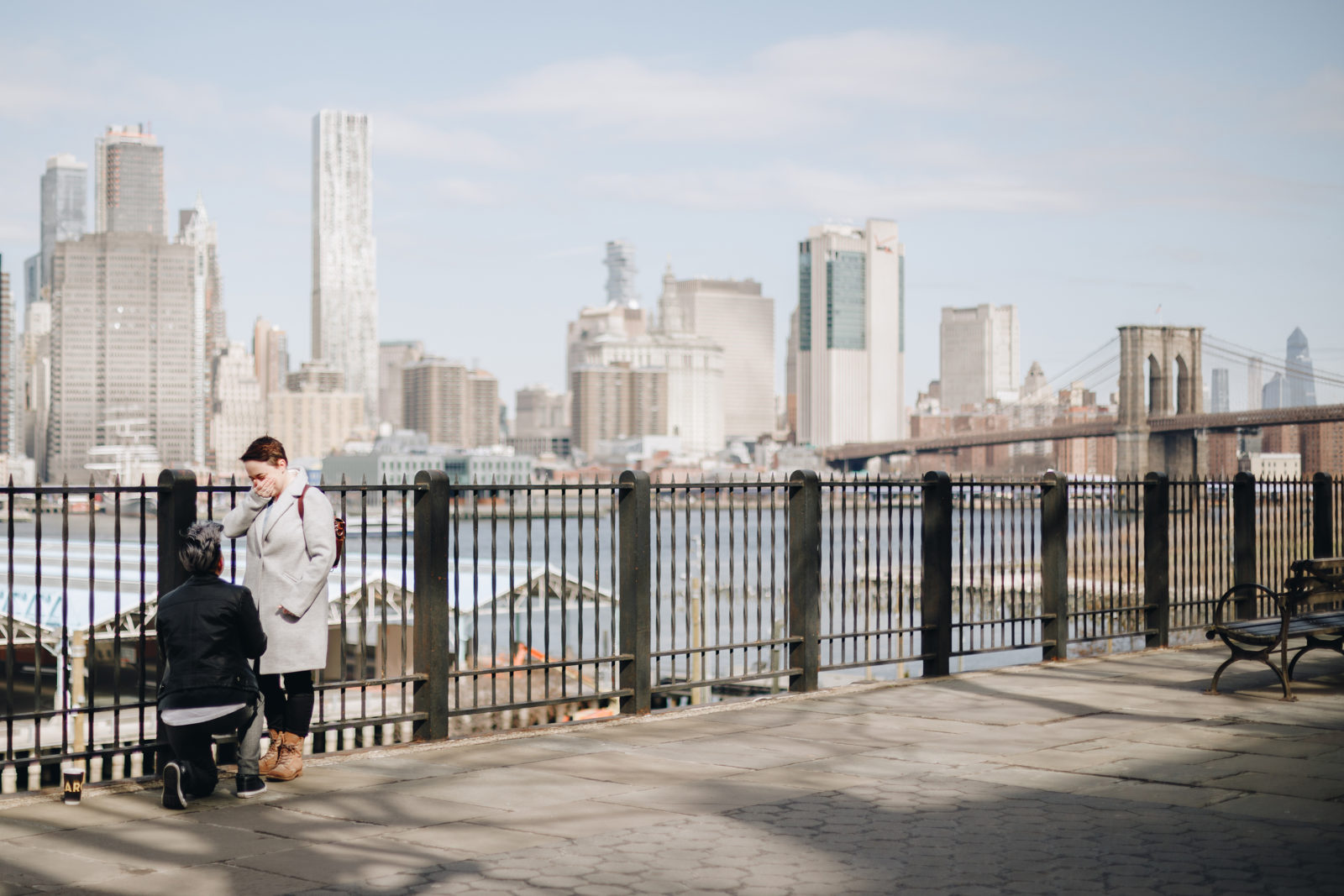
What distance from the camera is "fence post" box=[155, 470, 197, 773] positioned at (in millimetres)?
6379

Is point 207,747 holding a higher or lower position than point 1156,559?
lower

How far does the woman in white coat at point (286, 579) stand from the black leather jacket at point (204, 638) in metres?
0.33

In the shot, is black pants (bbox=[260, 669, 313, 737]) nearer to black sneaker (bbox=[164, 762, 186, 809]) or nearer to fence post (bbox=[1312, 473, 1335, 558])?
black sneaker (bbox=[164, 762, 186, 809])

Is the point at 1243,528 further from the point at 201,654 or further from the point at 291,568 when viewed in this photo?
the point at 201,654

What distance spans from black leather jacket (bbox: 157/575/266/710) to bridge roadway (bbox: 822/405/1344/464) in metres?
54.2

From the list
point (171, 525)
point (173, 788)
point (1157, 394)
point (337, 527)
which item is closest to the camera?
point (173, 788)

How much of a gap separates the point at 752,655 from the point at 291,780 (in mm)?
39391

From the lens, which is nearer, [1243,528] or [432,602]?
[432,602]

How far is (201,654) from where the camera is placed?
5.93m

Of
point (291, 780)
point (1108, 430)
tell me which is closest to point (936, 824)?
point (291, 780)

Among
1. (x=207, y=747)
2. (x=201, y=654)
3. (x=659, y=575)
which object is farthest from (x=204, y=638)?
(x=659, y=575)

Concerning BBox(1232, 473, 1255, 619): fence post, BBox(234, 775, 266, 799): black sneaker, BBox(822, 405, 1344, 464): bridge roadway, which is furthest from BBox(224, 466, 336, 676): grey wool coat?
BBox(822, 405, 1344, 464): bridge roadway

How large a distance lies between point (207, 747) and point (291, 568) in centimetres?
89

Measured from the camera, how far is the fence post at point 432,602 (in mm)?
7391
